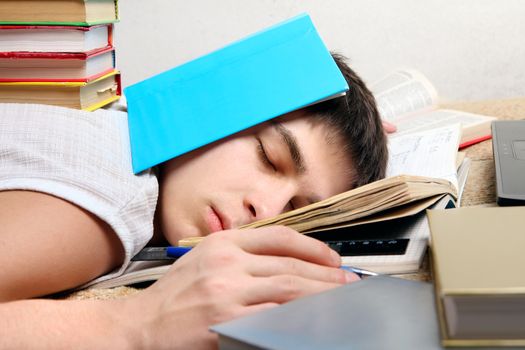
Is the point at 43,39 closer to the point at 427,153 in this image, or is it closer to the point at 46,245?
the point at 46,245

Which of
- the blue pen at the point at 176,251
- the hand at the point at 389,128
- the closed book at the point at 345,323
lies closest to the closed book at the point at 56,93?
the blue pen at the point at 176,251

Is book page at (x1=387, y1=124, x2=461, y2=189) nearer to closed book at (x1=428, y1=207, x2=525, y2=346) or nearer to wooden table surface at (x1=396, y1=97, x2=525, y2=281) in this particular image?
wooden table surface at (x1=396, y1=97, x2=525, y2=281)

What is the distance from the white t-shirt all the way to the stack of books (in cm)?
19

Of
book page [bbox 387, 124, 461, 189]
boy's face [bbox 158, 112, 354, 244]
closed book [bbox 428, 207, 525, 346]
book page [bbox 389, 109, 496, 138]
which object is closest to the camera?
closed book [bbox 428, 207, 525, 346]

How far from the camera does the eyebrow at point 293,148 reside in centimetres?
100

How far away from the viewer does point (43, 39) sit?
3.94 ft

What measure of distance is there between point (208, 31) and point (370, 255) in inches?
78.2

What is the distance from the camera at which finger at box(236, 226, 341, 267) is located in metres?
0.64

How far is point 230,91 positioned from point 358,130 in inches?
7.9

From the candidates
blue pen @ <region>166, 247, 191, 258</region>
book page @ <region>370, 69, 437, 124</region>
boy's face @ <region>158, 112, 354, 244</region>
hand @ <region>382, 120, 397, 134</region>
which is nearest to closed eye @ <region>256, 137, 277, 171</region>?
boy's face @ <region>158, 112, 354, 244</region>

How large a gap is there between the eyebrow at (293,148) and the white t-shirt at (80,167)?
186 millimetres

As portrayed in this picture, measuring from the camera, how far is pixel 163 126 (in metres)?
1.09

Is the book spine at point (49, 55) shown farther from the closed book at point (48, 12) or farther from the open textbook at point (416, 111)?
the open textbook at point (416, 111)

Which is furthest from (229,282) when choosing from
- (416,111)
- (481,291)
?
(416,111)
